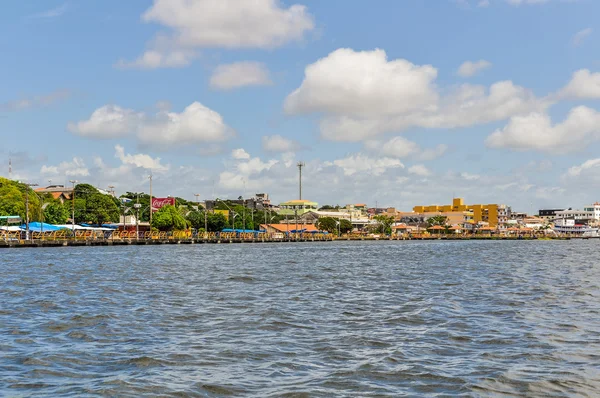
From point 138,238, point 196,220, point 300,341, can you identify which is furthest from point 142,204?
point 300,341

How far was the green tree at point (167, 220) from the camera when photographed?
121 m

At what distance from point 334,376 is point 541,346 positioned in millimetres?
5140

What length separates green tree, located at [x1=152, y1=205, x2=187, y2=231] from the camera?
12056 cm

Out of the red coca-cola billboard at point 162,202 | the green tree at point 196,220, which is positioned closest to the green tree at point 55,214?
the red coca-cola billboard at point 162,202

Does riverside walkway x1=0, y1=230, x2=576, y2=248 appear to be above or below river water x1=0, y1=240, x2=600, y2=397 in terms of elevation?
above

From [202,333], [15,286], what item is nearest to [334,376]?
[202,333]

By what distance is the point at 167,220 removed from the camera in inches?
4742

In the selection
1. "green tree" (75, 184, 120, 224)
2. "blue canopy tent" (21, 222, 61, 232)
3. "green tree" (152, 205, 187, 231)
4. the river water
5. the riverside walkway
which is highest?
"green tree" (75, 184, 120, 224)

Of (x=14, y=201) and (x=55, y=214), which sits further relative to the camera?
(x=55, y=214)

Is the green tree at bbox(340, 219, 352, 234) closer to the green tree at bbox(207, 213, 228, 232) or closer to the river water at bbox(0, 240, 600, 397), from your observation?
the green tree at bbox(207, 213, 228, 232)

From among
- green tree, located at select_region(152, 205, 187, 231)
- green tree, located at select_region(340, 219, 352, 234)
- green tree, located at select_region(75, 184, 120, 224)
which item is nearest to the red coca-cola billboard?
green tree, located at select_region(152, 205, 187, 231)

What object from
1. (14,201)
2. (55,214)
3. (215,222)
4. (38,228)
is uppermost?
(14,201)

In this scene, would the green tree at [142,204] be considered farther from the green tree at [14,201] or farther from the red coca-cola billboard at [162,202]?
the green tree at [14,201]

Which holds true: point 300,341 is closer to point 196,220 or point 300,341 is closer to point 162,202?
point 162,202
